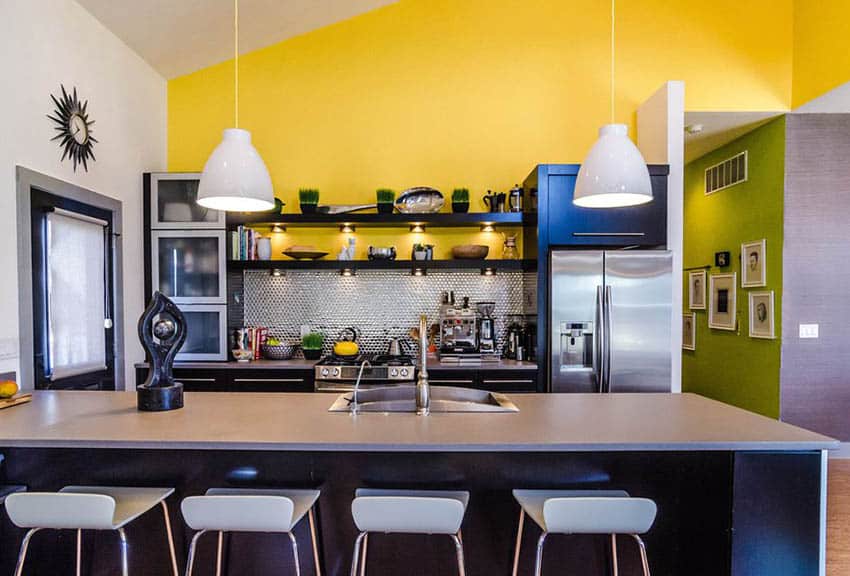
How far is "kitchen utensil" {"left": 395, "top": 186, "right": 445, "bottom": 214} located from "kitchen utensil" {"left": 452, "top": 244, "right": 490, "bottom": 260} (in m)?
0.38

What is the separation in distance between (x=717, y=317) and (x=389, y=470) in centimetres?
461

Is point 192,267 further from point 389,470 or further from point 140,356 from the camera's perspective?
point 389,470

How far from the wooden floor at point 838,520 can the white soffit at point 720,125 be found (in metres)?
2.95

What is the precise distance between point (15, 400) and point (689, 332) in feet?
20.3

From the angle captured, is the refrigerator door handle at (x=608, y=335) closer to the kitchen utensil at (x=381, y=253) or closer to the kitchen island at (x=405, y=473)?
the kitchen island at (x=405, y=473)

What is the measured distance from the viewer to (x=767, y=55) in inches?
164

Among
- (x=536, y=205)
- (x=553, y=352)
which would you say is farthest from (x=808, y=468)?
(x=536, y=205)

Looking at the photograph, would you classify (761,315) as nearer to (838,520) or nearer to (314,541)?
(838,520)

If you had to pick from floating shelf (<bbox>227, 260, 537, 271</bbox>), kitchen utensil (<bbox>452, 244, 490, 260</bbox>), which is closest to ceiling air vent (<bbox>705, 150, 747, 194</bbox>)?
floating shelf (<bbox>227, 260, 537, 271</bbox>)

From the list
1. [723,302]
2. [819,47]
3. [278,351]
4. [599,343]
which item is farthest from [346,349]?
[819,47]

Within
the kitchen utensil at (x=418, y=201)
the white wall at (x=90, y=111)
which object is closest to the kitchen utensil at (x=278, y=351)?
the white wall at (x=90, y=111)

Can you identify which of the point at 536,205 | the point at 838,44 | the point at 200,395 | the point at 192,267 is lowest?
the point at 200,395

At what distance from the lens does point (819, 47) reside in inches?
149

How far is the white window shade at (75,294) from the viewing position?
300 centimetres
